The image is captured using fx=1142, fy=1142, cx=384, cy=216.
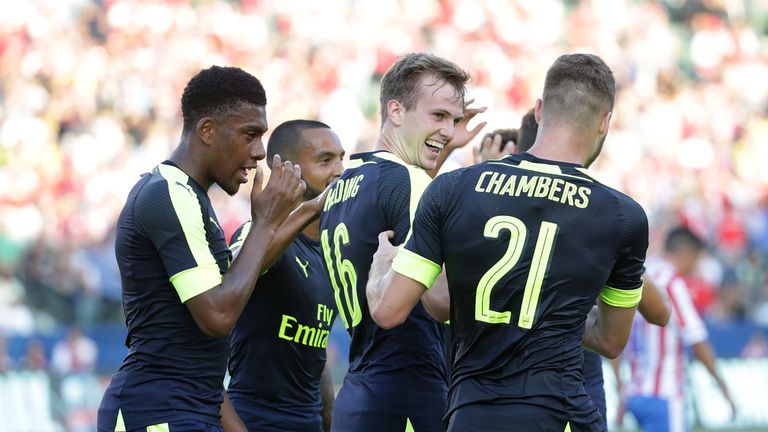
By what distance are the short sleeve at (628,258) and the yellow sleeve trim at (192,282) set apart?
1696 millimetres

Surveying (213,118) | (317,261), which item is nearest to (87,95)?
(317,261)

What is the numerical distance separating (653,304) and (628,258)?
133 cm

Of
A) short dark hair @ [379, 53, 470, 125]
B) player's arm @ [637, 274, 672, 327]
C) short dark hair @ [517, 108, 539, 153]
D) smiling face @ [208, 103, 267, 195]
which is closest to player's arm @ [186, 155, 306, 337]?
smiling face @ [208, 103, 267, 195]

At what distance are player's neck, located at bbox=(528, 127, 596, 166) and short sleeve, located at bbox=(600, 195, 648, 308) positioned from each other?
0.88 feet

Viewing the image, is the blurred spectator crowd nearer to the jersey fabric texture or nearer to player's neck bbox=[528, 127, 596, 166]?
the jersey fabric texture

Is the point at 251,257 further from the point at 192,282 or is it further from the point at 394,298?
the point at 394,298

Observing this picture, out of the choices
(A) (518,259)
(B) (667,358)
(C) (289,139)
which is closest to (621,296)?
(A) (518,259)

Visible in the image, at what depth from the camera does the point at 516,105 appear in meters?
23.0

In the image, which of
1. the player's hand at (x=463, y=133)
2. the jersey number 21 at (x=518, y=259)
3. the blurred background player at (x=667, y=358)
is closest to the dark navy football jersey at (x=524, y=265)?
the jersey number 21 at (x=518, y=259)

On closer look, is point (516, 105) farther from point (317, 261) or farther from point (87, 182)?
point (317, 261)

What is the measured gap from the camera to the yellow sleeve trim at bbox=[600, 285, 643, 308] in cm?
495

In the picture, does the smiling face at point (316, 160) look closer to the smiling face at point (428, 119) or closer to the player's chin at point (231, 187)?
the smiling face at point (428, 119)

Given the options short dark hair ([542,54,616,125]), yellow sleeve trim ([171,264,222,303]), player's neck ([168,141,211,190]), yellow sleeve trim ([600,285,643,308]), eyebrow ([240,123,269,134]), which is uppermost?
short dark hair ([542,54,616,125])

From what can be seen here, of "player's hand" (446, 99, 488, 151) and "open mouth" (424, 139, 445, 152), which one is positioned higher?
"player's hand" (446, 99, 488, 151)
